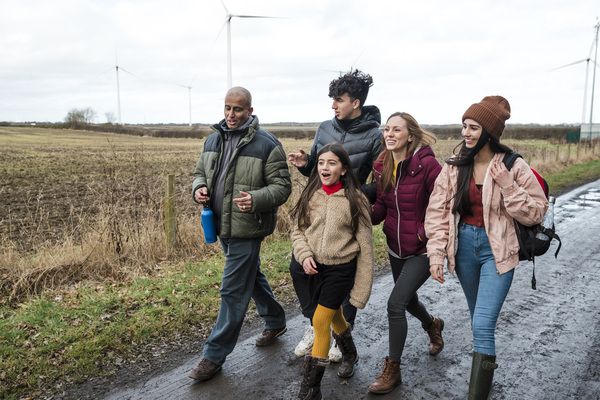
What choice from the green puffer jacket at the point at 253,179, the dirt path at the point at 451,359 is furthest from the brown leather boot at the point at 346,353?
A: the green puffer jacket at the point at 253,179

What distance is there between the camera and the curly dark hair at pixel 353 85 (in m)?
3.81

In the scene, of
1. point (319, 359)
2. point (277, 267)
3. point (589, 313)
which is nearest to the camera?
point (319, 359)

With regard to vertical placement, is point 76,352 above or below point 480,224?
below

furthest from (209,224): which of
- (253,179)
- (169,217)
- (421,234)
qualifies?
(169,217)

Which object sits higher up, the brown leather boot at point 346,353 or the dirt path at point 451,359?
the brown leather boot at point 346,353

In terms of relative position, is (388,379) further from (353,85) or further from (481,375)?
(353,85)

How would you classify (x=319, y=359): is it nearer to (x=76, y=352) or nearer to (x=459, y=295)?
(x=76, y=352)

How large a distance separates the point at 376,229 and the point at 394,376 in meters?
5.40

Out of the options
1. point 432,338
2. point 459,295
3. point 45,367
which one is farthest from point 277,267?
point 45,367

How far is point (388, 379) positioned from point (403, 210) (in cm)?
118

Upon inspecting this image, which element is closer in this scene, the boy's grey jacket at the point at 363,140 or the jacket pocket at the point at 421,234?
the jacket pocket at the point at 421,234

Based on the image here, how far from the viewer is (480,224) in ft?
10.4

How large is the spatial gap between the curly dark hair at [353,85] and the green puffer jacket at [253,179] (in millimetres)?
631

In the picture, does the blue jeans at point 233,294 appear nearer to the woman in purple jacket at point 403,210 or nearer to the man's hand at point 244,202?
the man's hand at point 244,202
